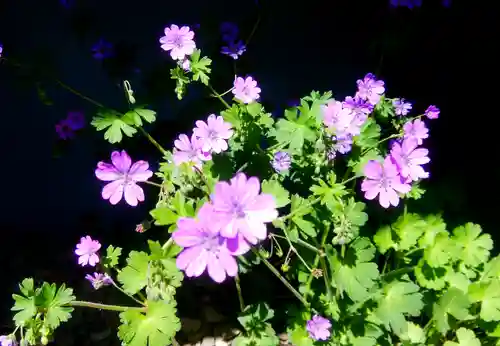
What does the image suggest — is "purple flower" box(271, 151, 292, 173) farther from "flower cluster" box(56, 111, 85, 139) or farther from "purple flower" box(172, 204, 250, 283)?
"flower cluster" box(56, 111, 85, 139)

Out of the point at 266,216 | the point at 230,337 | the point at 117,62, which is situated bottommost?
the point at 266,216

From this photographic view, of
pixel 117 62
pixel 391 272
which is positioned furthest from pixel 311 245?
pixel 117 62

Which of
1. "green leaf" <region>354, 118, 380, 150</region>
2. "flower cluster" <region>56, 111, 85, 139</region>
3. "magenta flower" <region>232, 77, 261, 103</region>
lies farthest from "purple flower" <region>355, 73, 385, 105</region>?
"flower cluster" <region>56, 111, 85, 139</region>

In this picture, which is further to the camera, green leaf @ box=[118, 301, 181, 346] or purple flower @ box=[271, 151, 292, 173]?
purple flower @ box=[271, 151, 292, 173]

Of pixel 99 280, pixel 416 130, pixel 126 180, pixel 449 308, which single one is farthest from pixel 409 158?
pixel 99 280

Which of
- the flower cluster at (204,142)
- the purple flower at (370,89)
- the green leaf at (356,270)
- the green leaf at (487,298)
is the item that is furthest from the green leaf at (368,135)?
the green leaf at (487,298)

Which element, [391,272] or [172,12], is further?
[172,12]

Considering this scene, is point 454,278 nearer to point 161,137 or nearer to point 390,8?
point 390,8
